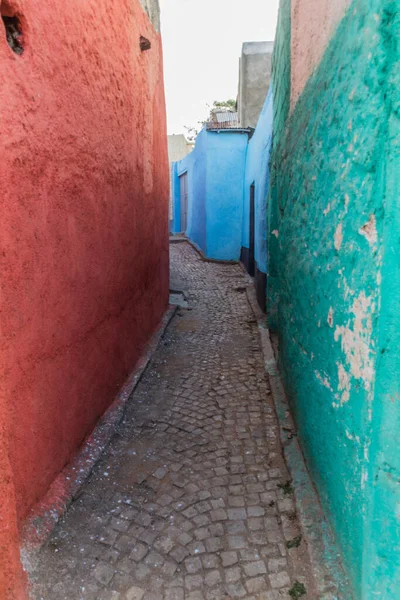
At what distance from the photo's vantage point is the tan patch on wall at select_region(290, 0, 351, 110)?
2.49 meters

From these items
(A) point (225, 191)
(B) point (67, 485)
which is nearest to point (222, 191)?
(A) point (225, 191)

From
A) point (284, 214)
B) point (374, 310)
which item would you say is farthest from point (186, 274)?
point (374, 310)

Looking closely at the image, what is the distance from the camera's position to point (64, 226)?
3.02 metres

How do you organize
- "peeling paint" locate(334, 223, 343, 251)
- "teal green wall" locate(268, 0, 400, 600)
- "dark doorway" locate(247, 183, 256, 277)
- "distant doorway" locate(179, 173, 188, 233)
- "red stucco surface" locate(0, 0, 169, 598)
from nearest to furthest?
1. "teal green wall" locate(268, 0, 400, 600)
2. "peeling paint" locate(334, 223, 343, 251)
3. "red stucco surface" locate(0, 0, 169, 598)
4. "dark doorway" locate(247, 183, 256, 277)
5. "distant doorway" locate(179, 173, 188, 233)

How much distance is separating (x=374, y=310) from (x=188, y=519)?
1.90 metres

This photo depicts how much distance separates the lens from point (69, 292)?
10.2 ft

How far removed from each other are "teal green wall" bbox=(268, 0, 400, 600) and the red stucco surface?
1661 mm

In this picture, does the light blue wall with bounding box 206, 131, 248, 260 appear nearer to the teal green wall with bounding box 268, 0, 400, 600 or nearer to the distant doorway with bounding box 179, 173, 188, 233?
the distant doorway with bounding box 179, 173, 188, 233

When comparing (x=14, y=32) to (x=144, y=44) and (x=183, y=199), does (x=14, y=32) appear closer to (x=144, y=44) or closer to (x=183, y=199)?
(x=144, y=44)

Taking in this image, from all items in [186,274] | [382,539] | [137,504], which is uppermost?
[382,539]

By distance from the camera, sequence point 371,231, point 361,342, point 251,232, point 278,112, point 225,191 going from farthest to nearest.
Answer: point 225,191, point 251,232, point 278,112, point 361,342, point 371,231

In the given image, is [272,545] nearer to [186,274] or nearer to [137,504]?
[137,504]

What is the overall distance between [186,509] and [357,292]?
1898mm

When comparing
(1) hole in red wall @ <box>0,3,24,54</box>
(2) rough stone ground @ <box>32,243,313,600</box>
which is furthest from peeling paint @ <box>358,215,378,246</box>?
(1) hole in red wall @ <box>0,3,24,54</box>
